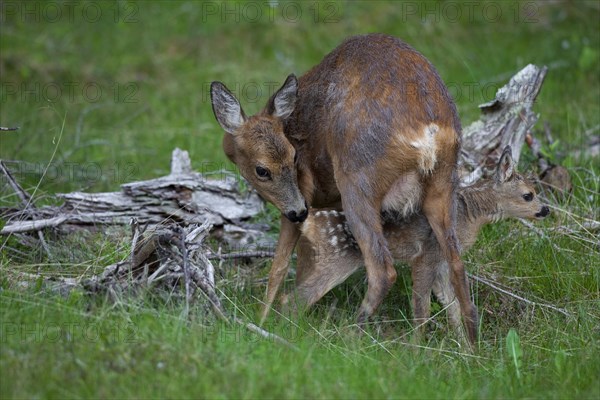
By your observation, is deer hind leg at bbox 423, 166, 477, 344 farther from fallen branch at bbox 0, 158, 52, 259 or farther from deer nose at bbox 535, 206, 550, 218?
fallen branch at bbox 0, 158, 52, 259

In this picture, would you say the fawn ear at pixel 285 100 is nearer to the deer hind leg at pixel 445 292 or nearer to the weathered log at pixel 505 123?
the deer hind leg at pixel 445 292

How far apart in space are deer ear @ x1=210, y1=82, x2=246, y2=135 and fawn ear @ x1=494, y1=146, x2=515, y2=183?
1802mm

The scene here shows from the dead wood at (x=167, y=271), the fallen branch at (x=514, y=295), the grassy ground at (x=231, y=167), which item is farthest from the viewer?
the fallen branch at (x=514, y=295)

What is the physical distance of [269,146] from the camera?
5.98 m

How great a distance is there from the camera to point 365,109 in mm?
5457

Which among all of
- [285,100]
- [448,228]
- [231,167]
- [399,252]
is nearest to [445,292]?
[399,252]

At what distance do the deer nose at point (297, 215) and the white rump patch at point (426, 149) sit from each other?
3.19 ft

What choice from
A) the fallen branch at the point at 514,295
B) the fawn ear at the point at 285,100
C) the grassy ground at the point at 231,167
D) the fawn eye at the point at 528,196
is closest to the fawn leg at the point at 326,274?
the grassy ground at the point at 231,167

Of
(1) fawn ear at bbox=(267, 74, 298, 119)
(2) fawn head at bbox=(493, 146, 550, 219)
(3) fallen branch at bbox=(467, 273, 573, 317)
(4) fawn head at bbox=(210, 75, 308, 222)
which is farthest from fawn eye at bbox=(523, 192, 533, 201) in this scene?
(1) fawn ear at bbox=(267, 74, 298, 119)

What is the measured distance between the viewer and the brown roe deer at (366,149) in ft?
17.5

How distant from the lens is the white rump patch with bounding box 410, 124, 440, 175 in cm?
528

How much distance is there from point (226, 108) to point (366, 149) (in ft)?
3.98

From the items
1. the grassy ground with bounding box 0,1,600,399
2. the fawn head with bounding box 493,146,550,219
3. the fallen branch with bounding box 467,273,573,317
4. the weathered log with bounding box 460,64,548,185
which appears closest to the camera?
the grassy ground with bounding box 0,1,600,399

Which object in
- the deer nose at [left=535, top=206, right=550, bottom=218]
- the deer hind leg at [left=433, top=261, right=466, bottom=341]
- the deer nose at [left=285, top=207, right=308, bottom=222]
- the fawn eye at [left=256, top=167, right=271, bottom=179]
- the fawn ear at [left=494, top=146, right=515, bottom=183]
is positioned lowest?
the deer hind leg at [left=433, top=261, right=466, bottom=341]
